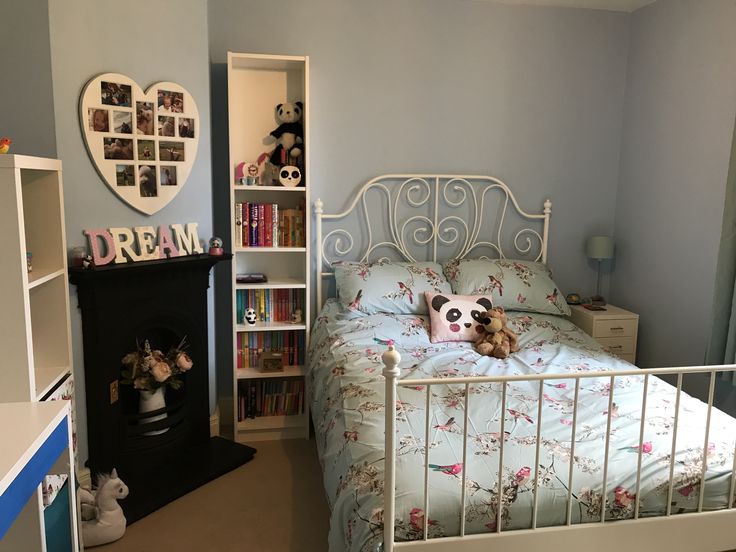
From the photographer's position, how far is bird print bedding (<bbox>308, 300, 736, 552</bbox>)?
1.78 metres

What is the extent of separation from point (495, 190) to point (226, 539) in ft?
8.06

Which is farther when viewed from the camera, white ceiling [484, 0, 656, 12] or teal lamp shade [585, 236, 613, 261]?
teal lamp shade [585, 236, 613, 261]

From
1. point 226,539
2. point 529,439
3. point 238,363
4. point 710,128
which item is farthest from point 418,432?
point 710,128

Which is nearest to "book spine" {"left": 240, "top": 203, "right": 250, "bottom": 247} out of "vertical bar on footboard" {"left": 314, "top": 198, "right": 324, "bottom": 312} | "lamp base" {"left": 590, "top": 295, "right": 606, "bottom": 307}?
"vertical bar on footboard" {"left": 314, "top": 198, "right": 324, "bottom": 312}

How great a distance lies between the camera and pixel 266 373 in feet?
11.2

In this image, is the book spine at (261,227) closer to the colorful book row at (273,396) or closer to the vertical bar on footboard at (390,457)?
the colorful book row at (273,396)

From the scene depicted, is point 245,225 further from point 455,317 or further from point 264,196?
point 455,317

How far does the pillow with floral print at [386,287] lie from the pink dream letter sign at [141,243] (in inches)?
31.7

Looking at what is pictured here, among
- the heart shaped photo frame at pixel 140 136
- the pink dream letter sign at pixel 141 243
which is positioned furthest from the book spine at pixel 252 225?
the heart shaped photo frame at pixel 140 136

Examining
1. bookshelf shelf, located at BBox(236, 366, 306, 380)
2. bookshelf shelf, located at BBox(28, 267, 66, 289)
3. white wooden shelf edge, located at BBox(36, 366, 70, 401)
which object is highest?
bookshelf shelf, located at BBox(28, 267, 66, 289)

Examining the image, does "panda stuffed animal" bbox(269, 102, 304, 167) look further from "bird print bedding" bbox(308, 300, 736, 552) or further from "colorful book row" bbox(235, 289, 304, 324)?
"bird print bedding" bbox(308, 300, 736, 552)

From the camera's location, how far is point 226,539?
2518 mm

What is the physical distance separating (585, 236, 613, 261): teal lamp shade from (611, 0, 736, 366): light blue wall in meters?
0.15

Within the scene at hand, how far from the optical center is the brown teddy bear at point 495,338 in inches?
115
